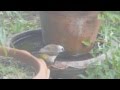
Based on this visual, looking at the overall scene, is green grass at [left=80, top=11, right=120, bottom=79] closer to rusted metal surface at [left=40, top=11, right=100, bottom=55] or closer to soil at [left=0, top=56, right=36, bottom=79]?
rusted metal surface at [left=40, top=11, right=100, bottom=55]

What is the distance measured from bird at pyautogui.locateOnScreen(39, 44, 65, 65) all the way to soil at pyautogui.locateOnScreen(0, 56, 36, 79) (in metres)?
0.33

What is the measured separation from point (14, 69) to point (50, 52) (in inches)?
17.0

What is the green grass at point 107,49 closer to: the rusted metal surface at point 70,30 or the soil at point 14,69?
the rusted metal surface at point 70,30

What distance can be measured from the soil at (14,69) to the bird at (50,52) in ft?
1.08

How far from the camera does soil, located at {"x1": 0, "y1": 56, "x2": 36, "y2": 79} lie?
49.7 inches

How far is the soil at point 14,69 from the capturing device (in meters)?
1.26

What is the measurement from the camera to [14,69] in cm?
134

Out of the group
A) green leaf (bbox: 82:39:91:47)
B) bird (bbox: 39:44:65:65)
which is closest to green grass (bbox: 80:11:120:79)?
green leaf (bbox: 82:39:91:47)

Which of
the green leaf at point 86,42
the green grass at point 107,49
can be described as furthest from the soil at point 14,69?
→ the green leaf at point 86,42
